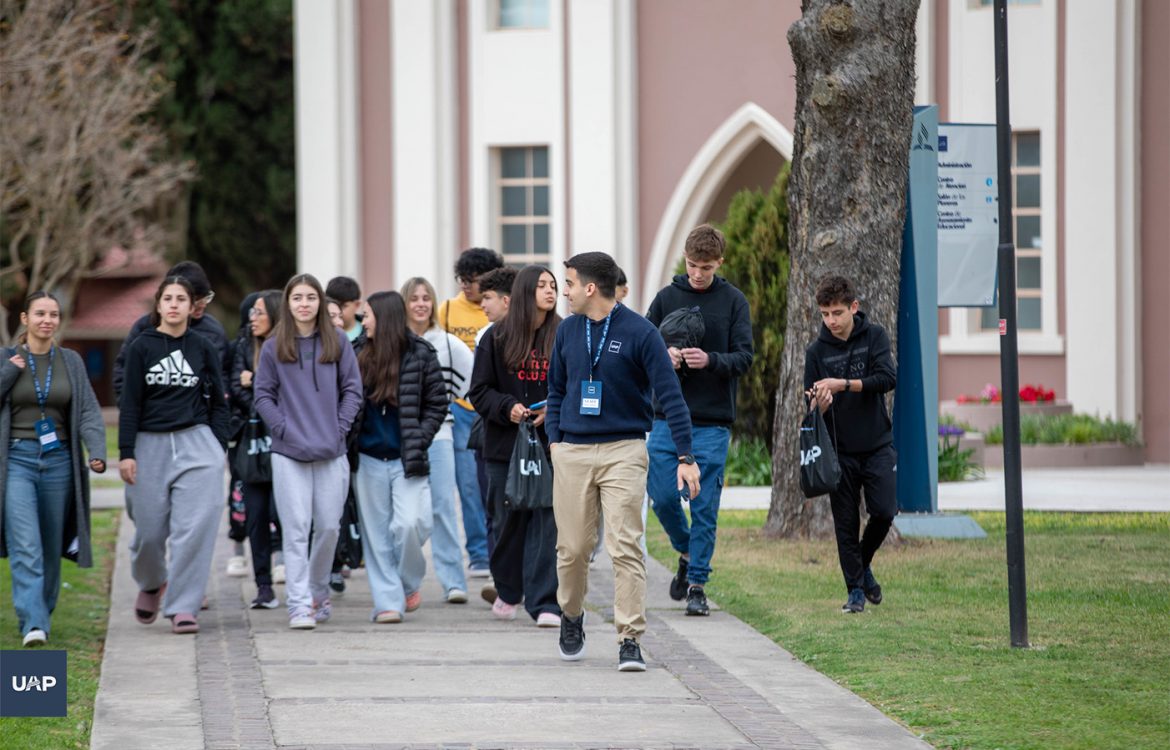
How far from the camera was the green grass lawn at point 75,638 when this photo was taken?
6871mm

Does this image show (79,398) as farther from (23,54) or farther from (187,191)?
(187,191)

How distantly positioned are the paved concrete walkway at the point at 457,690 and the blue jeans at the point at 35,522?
0.46 metres

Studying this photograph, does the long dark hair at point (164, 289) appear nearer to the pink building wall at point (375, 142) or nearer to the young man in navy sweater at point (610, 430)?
the young man in navy sweater at point (610, 430)

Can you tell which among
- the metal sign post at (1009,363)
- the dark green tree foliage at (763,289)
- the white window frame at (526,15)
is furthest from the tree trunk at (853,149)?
the white window frame at (526,15)

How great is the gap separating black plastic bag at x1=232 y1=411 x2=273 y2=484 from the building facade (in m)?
12.6

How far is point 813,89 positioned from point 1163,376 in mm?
9788

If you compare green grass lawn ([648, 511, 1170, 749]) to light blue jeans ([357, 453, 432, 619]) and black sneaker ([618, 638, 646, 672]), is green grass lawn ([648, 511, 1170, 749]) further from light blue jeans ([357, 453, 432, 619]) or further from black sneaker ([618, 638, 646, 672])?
light blue jeans ([357, 453, 432, 619])

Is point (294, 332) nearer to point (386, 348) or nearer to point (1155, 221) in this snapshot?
point (386, 348)

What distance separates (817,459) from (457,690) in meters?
2.46

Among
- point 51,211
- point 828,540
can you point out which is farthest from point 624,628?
point 51,211

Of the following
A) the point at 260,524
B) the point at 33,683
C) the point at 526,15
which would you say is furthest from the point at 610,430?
the point at 526,15

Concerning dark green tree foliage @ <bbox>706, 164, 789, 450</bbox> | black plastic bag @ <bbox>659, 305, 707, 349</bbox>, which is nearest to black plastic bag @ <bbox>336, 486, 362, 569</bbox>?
black plastic bag @ <bbox>659, 305, 707, 349</bbox>

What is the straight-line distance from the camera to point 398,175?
953 inches

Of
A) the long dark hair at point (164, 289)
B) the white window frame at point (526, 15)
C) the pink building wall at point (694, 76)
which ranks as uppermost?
the white window frame at point (526, 15)
